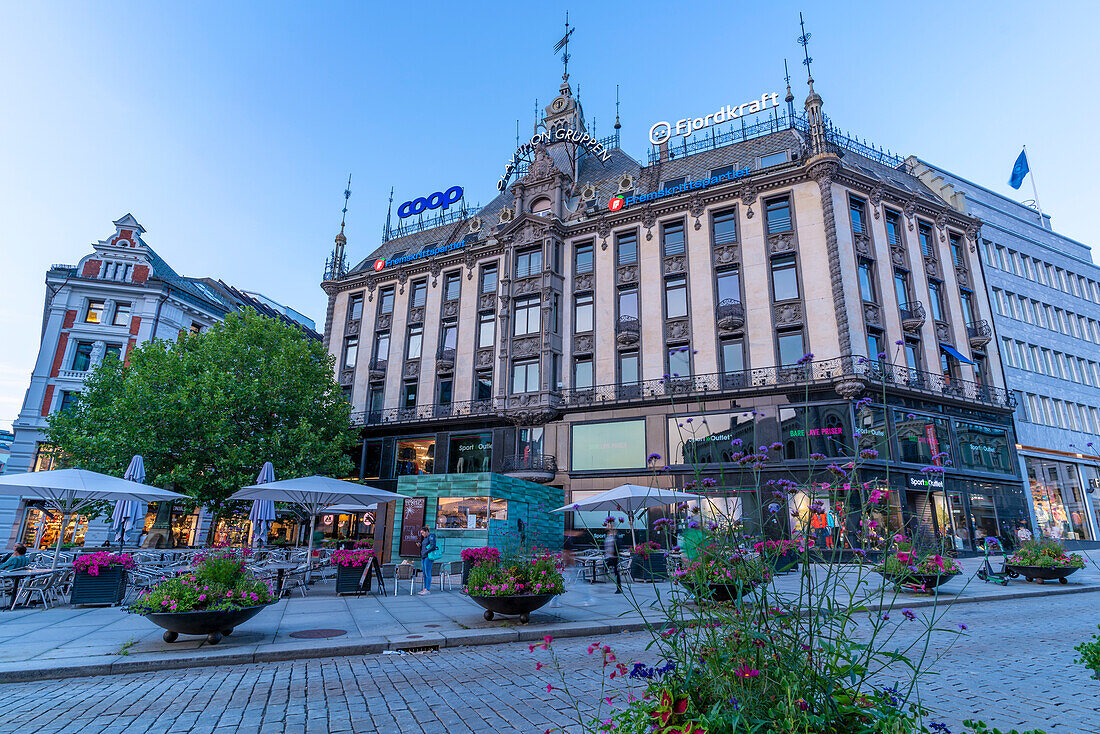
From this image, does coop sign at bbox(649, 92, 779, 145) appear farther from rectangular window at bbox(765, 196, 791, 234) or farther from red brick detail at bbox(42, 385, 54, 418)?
red brick detail at bbox(42, 385, 54, 418)

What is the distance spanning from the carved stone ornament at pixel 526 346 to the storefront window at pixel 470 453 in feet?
15.4

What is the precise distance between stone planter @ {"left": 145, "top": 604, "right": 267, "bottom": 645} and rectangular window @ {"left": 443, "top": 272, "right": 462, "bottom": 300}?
91.2 feet

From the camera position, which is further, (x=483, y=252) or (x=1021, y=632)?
(x=483, y=252)

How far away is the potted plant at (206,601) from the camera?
7820 millimetres

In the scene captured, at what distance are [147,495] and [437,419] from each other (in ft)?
56.3

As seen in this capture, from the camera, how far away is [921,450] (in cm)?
2486

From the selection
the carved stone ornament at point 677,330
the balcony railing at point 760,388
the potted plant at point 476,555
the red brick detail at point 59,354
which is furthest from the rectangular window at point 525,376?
the red brick detail at point 59,354

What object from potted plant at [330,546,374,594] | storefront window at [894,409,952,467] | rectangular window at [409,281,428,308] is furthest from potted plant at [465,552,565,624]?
rectangular window at [409,281,428,308]

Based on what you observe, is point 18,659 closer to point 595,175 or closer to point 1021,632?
point 1021,632

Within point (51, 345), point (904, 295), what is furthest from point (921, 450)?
point (51, 345)

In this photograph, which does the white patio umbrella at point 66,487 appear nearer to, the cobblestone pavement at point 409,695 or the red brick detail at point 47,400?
the cobblestone pavement at point 409,695

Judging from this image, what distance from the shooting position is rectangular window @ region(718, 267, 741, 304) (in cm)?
2778

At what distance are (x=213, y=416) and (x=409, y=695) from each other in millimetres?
22398

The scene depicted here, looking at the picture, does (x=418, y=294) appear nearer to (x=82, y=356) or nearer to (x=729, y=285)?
(x=729, y=285)
